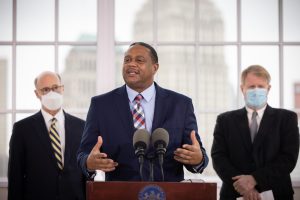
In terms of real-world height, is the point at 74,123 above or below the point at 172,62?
below

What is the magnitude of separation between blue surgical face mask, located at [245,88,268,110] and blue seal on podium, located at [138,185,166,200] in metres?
1.78

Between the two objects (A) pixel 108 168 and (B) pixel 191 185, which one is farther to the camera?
(A) pixel 108 168

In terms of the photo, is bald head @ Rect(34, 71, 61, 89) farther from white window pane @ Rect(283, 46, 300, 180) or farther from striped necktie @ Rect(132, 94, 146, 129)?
white window pane @ Rect(283, 46, 300, 180)

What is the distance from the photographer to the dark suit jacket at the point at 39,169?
3447 mm

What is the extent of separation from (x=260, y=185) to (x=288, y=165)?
0.85ft

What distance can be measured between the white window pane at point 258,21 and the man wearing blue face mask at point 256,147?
0.96m

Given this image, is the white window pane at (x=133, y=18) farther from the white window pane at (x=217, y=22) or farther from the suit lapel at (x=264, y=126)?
the suit lapel at (x=264, y=126)

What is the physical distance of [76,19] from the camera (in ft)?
14.3

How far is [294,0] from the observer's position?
440 centimetres

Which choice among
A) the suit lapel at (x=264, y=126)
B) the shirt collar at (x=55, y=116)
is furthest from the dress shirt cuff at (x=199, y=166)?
the shirt collar at (x=55, y=116)

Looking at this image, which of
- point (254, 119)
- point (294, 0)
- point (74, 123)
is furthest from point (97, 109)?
point (294, 0)

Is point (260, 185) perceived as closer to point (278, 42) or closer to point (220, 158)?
point (220, 158)

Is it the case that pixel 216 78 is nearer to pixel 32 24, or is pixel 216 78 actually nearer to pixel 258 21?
pixel 258 21

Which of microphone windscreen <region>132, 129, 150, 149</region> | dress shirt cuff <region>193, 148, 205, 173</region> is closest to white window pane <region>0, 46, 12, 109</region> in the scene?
dress shirt cuff <region>193, 148, 205, 173</region>
